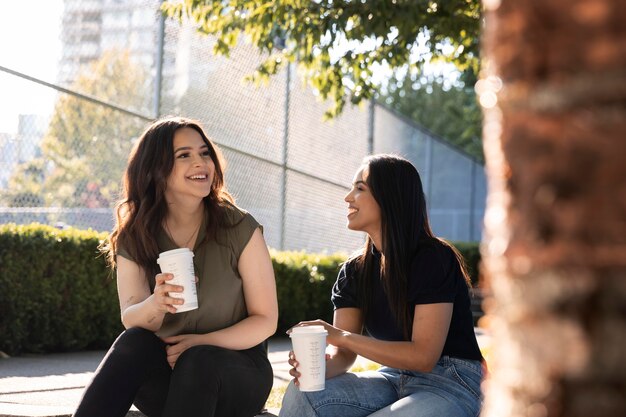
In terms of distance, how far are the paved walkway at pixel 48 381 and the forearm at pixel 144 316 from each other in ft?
2.23

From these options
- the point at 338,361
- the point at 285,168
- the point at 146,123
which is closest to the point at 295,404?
the point at 338,361

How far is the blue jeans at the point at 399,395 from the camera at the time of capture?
3268 mm

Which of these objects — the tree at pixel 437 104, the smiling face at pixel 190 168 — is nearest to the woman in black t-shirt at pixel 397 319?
the smiling face at pixel 190 168

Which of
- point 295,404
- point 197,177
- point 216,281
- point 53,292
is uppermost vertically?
point 197,177

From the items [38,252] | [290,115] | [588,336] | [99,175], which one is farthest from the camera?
[290,115]

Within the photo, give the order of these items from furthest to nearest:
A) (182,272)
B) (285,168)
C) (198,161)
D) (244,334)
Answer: (285,168) → (198,161) → (244,334) → (182,272)

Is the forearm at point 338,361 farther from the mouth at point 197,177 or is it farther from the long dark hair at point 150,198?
the mouth at point 197,177

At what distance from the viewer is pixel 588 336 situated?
0.90m

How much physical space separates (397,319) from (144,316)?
904 mm

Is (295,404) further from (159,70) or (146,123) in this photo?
(159,70)

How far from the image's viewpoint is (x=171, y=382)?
10.9 ft

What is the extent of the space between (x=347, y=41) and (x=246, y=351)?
6.16 m

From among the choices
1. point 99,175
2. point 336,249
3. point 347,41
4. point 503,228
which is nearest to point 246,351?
point 503,228

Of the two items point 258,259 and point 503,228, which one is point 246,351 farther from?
point 503,228
